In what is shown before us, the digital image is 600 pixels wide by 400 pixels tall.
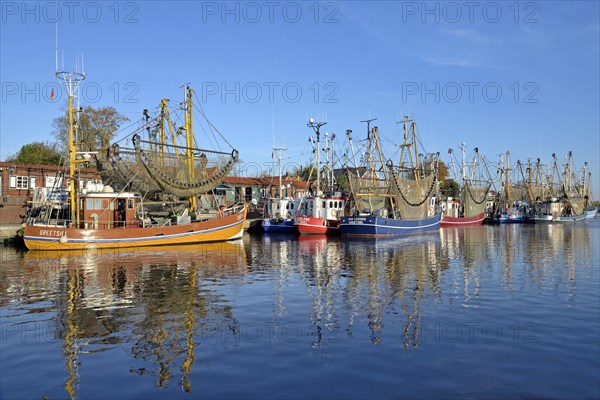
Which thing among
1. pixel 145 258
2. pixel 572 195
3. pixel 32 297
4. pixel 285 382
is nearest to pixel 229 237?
pixel 145 258

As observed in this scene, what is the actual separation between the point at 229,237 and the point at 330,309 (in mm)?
27417

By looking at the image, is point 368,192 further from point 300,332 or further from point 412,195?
point 300,332

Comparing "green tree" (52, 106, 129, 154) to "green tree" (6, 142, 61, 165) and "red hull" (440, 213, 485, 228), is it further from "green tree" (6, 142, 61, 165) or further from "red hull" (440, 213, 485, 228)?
"red hull" (440, 213, 485, 228)

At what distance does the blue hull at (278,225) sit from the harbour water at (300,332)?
29.9m

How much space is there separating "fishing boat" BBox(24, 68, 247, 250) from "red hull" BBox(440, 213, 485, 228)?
39511 millimetres

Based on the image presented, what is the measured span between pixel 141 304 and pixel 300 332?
6164 millimetres

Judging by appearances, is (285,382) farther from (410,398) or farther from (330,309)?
(330,309)

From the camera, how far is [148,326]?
13508mm

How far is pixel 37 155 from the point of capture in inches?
2844

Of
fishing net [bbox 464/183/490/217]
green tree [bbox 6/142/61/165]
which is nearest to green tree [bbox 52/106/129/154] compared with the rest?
green tree [bbox 6/142/61/165]

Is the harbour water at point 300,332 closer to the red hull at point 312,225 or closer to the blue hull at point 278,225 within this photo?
the red hull at point 312,225

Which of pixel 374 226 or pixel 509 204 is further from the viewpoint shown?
pixel 509 204

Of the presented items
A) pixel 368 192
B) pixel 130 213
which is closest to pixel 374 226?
pixel 368 192

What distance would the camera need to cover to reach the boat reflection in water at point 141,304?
36.8 ft
